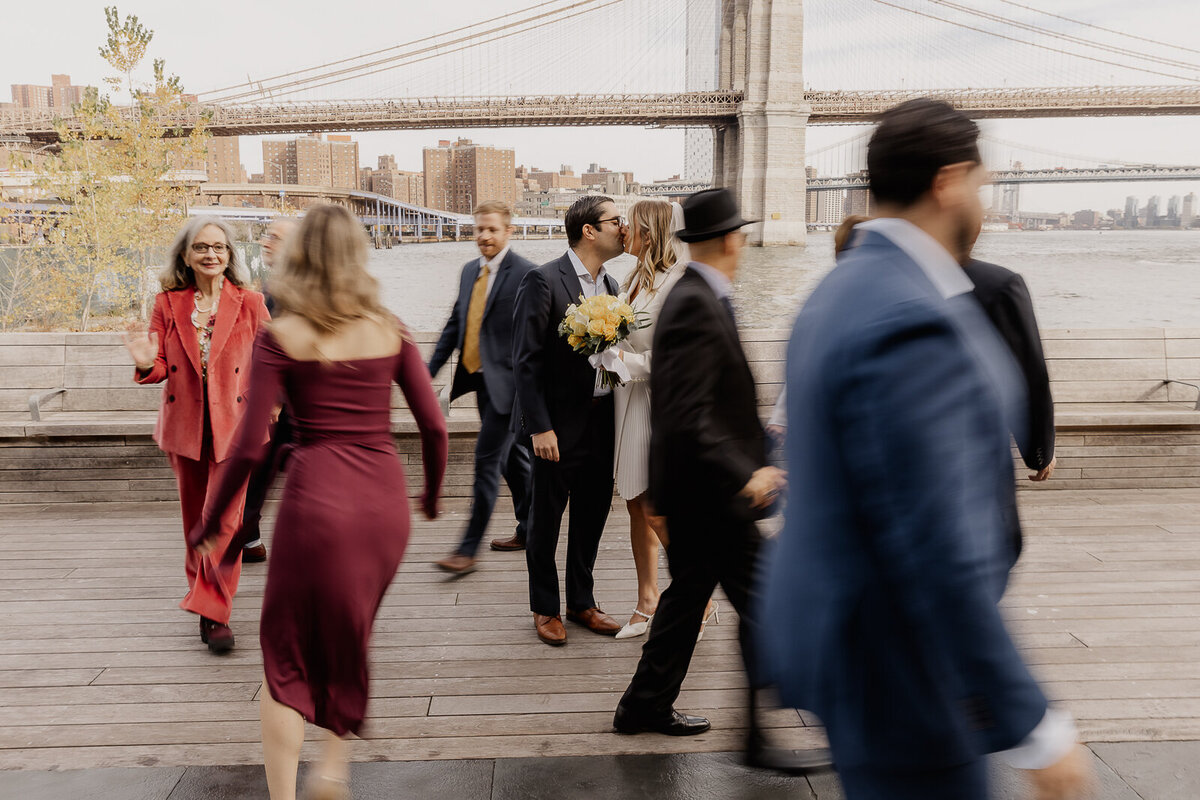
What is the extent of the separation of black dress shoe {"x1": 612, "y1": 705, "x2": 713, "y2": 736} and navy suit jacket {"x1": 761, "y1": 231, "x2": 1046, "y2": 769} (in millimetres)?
1604

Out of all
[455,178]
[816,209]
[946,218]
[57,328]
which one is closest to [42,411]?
Answer: [946,218]

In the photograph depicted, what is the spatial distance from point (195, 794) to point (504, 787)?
2.56ft

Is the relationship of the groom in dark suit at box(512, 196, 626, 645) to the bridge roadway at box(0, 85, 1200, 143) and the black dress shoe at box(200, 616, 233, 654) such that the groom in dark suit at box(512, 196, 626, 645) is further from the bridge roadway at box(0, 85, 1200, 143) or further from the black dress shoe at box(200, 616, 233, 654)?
the bridge roadway at box(0, 85, 1200, 143)

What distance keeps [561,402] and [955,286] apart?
7.81ft

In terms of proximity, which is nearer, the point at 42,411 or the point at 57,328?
the point at 42,411

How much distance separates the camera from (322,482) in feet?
6.76

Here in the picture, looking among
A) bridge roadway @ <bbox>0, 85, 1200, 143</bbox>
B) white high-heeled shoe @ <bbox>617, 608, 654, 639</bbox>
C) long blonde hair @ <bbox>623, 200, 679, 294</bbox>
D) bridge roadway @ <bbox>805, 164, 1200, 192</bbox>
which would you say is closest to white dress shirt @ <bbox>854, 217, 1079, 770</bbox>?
long blonde hair @ <bbox>623, 200, 679, 294</bbox>

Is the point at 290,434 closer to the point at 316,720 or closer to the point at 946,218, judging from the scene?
the point at 316,720

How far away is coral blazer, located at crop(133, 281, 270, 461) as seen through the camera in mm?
3377

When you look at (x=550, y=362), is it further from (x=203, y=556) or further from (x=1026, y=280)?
(x=1026, y=280)

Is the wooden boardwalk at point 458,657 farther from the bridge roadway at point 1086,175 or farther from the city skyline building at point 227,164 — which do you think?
the city skyline building at point 227,164

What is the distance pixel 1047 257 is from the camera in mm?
57125

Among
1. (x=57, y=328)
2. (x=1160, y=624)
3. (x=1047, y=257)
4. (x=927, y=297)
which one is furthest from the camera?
(x=1047, y=257)

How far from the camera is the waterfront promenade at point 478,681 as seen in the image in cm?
248
